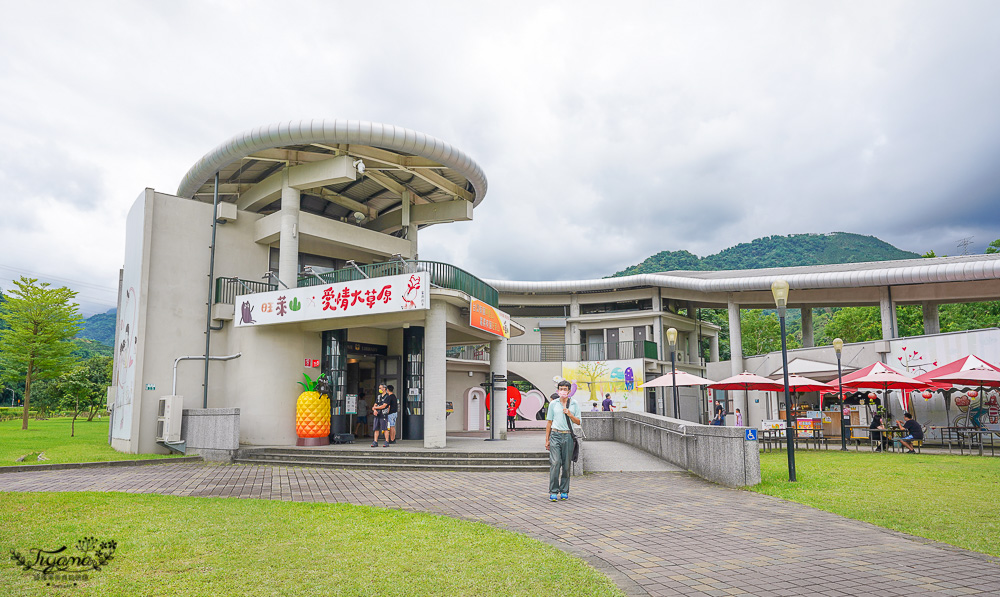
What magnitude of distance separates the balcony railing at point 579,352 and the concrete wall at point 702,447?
14939 millimetres

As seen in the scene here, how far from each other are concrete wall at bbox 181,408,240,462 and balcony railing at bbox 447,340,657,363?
67.6 feet

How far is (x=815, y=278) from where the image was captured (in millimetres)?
26922

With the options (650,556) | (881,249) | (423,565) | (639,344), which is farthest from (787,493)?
(881,249)

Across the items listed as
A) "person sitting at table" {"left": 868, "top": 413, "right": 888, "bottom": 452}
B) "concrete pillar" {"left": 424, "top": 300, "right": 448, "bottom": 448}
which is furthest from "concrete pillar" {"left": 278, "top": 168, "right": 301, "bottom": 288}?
"person sitting at table" {"left": 868, "top": 413, "right": 888, "bottom": 452}

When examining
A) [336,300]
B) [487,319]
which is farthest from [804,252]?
[336,300]

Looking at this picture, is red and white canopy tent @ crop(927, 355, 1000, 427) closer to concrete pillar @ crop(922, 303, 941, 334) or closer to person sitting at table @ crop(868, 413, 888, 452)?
person sitting at table @ crop(868, 413, 888, 452)

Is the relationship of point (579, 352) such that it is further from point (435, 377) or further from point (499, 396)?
point (435, 377)

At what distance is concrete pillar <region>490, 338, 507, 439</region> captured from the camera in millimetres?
19172

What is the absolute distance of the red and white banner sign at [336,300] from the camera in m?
14.8

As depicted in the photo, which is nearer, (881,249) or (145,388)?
(145,388)

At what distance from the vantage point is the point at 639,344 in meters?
32.3

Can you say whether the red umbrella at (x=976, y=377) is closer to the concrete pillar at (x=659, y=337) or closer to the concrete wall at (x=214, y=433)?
the concrete pillar at (x=659, y=337)

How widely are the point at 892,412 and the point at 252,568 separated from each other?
25.7 m

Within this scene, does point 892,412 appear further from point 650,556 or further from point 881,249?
point 881,249
